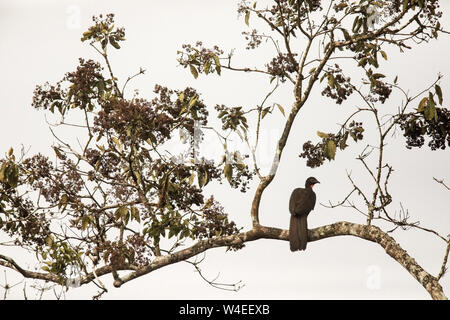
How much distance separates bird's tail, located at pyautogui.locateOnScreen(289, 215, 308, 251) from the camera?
8.43 m

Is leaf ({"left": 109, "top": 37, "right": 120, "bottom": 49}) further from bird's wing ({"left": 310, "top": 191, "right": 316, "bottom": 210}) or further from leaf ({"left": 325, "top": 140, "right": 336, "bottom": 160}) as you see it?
bird's wing ({"left": 310, "top": 191, "right": 316, "bottom": 210})

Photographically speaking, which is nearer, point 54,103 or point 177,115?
point 177,115

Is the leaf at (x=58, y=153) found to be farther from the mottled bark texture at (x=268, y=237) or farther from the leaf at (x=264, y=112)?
the leaf at (x=264, y=112)

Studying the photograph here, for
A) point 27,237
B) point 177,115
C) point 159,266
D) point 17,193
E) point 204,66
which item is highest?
point 204,66

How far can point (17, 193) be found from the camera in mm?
9234

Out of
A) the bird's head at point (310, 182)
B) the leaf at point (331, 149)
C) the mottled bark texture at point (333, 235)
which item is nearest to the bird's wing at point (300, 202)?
the mottled bark texture at point (333, 235)

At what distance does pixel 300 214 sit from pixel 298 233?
366 mm

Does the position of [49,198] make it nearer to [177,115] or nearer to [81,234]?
[81,234]

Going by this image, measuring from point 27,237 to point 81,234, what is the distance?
85cm

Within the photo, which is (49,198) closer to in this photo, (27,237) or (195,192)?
(27,237)

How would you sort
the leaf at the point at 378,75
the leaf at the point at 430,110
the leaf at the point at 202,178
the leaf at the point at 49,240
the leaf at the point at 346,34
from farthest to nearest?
the leaf at the point at 346,34 < the leaf at the point at 49,240 < the leaf at the point at 378,75 < the leaf at the point at 202,178 < the leaf at the point at 430,110

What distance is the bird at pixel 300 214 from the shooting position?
27.7 ft

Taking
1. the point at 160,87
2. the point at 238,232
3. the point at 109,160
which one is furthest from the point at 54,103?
the point at 238,232

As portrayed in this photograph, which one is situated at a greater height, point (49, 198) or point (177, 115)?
point (177, 115)
